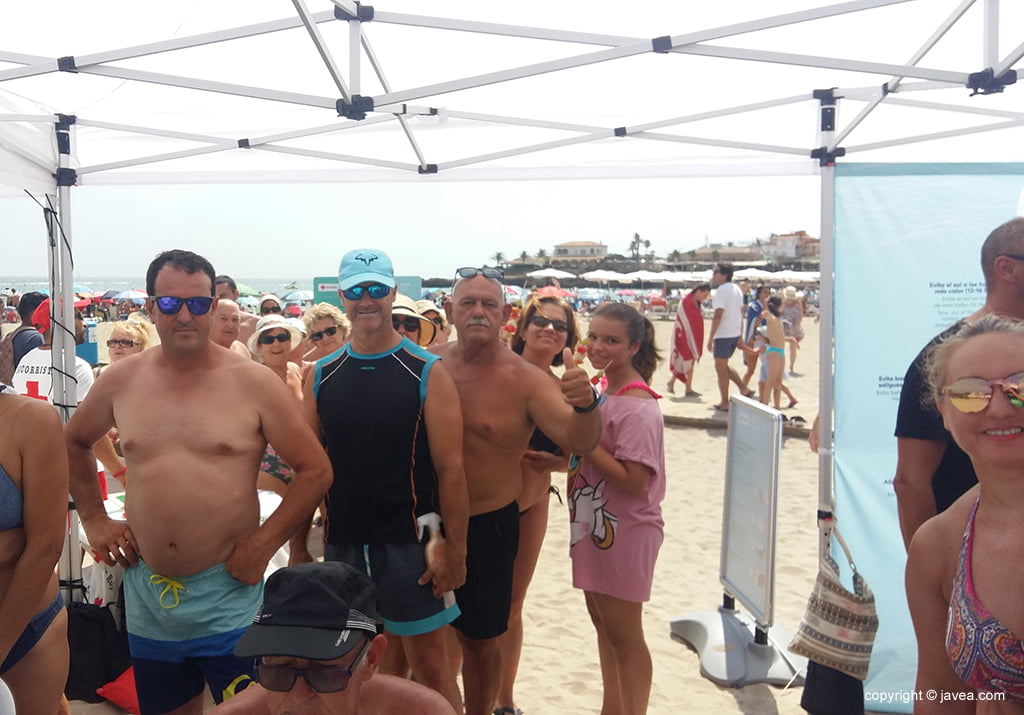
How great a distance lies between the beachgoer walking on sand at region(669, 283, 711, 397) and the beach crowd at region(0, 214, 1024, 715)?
7.95 meters

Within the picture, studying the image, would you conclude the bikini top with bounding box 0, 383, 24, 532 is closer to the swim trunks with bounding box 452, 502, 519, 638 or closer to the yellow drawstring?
the yellow drawstring

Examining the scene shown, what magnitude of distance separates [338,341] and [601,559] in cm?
295

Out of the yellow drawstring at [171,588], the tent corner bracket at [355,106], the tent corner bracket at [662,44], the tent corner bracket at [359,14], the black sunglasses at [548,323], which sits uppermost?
the tent corner bracket at [359,14]

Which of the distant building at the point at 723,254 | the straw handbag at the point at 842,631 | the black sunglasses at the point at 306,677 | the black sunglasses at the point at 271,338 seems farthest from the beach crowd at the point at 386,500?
the distant building at the point at 723,254

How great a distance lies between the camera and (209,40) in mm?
2947

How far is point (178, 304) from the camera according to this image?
229 centimetres

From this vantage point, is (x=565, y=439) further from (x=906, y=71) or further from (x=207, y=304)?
(x=906, y=71)

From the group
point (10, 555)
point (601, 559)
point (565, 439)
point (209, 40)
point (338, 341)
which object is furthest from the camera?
point (338, 341)

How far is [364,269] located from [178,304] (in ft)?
1.95

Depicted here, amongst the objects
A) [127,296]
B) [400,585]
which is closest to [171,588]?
[400,585]

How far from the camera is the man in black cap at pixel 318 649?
139 cm

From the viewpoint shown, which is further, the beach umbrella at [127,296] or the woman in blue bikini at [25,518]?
the beach umbrella at [127,296]

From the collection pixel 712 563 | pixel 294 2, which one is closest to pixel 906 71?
pixel 294 2

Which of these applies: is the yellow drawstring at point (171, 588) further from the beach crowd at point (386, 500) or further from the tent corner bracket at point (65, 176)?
the tent corner bracket at point (65, 176)
